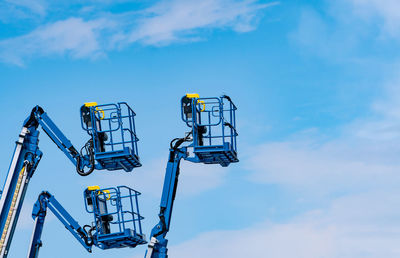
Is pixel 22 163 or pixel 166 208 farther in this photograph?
pixel 22 163

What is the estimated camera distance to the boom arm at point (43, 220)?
20581mm

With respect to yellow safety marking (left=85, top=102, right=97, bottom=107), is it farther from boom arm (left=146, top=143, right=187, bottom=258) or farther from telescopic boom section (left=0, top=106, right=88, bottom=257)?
boom arm (left=146, top=143, right=187, bottom=258)

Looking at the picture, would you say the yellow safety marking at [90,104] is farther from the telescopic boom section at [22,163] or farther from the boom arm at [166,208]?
the boom arm at [166,208]

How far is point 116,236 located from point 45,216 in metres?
2.78

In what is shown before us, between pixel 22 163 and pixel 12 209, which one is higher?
pixel 22 163

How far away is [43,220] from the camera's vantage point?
2083 cm

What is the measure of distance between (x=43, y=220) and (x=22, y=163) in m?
1.75

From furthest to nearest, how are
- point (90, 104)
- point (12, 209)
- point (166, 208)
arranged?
point (12, 209) < point (90, 104) < point (166, 208)

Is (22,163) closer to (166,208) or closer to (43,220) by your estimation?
(43,220)

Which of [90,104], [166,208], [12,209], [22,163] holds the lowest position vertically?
[166,208]

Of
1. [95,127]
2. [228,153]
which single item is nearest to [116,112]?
[95,127]

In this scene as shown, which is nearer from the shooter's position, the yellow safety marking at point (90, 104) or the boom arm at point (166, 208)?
the boom arm at point (166, 208)

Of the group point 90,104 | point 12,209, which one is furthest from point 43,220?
point 90,104

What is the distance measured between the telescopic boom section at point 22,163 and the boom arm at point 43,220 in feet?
Result: 2.61
